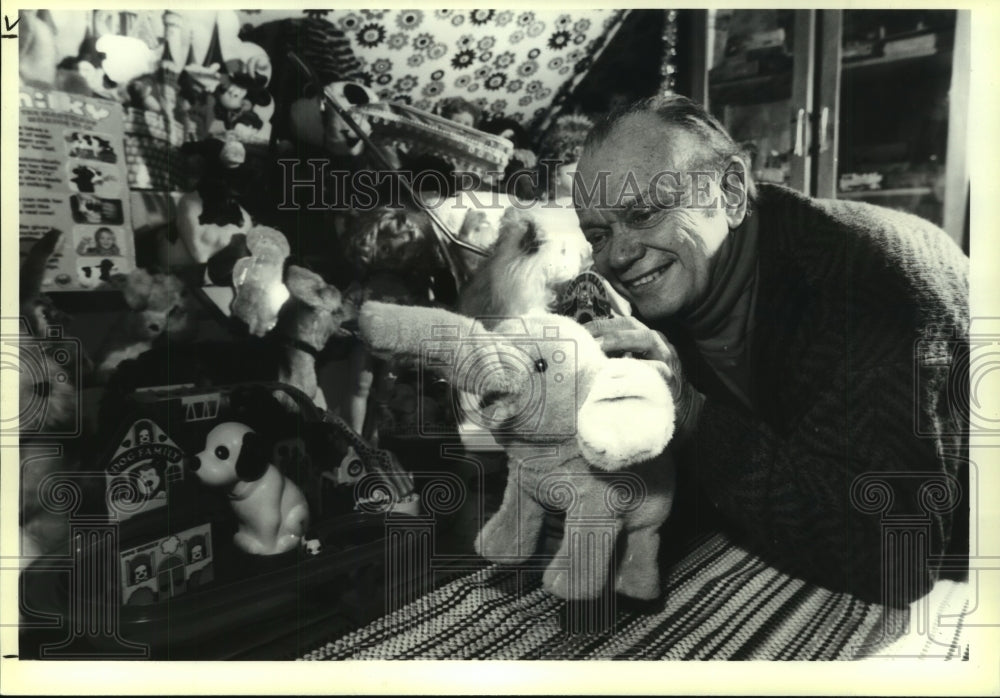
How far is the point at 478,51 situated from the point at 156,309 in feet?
3.63

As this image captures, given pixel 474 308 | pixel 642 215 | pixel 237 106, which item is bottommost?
pixel 474 308

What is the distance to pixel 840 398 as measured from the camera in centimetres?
228


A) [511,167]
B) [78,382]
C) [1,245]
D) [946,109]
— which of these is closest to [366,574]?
[78,382]

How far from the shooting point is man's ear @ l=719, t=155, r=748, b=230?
2270 mm

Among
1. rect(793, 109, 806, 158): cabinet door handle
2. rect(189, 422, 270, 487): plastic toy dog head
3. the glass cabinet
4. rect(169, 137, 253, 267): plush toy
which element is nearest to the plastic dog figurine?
rect(189, 422, 270, 487): plastic toy dog head

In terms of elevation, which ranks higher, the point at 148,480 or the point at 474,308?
the point at 474,308

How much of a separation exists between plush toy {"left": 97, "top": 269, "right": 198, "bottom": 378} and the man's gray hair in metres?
1.15

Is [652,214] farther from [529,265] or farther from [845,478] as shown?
[845,478]

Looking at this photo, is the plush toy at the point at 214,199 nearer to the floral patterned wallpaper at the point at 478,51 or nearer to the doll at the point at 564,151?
the floral patterned wallpaper at the point at 478,51

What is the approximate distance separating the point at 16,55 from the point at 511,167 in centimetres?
136

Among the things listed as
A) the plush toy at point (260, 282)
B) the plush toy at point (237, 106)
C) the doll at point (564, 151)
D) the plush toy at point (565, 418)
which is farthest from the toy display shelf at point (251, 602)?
the plush toy at point (237, 106)

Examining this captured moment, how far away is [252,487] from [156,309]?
1.78 ft

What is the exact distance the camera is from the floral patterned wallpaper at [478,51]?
2.30 metres

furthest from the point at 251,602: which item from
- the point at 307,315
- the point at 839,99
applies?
the point at 839,99
